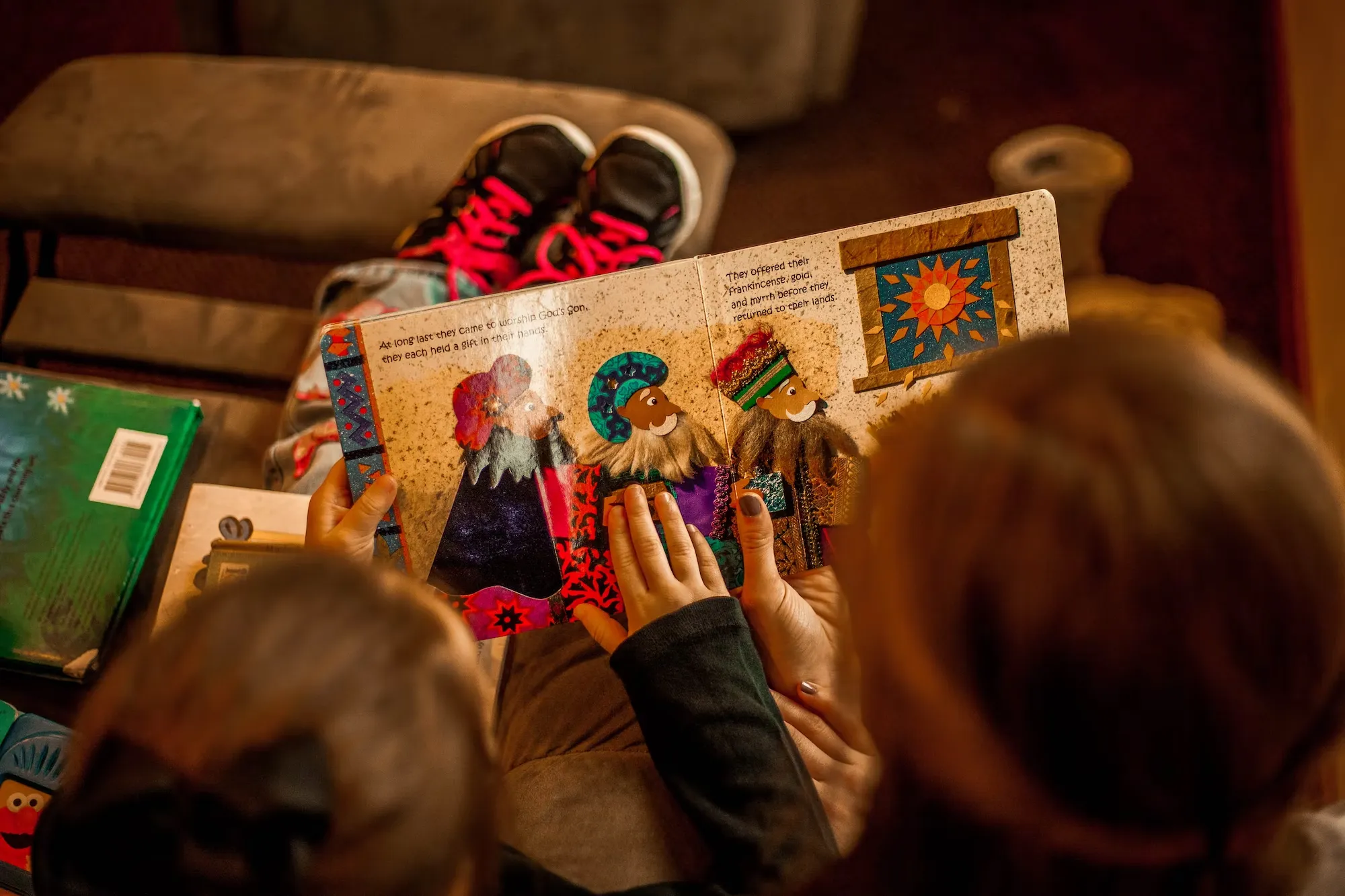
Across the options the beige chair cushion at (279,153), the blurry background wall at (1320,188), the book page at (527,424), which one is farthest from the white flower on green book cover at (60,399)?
the blurry background wall at (1320,188)

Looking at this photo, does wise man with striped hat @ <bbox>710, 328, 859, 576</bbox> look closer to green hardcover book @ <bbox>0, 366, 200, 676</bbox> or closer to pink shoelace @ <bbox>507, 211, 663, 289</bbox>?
pink shoelace @ <bbox>507, 211, 663, 289</bbox>

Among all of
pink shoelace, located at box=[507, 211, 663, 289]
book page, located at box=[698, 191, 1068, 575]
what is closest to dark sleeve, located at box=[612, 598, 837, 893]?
book page, located at box=[698, 191, 1068, 575]

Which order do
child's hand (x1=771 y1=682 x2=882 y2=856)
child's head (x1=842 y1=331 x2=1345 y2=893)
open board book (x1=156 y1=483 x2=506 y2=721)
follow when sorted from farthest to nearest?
1. open board book (x1=156 y1=483 x2=506 y2=721)
2. child's hand (x1=771 y1=682 x2=882 y2=856)
3. child's head (x1=842 y1=331 x2=1345 y2=893)

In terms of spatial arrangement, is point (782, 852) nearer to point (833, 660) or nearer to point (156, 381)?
point (833, 660)

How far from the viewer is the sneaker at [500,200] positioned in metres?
1.06

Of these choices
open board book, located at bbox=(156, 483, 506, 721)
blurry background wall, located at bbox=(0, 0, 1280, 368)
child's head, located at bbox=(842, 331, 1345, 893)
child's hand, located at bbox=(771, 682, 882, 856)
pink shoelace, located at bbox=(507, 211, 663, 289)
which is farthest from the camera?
blurry background wall, located at bbox=(0, 0, 1280, 368)

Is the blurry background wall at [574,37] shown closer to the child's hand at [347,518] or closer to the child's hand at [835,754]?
the child's hand at [347,518]

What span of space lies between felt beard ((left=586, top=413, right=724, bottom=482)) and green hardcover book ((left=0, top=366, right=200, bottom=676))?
0.47m

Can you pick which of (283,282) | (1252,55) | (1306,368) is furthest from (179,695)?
(1252,55)

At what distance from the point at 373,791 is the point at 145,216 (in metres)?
0.96

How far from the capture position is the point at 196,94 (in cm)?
116

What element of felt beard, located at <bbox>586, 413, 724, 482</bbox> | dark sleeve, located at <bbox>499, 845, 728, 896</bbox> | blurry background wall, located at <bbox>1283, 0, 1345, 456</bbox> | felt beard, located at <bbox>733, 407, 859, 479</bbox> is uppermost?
blurry background wall, located at <bbox>1283, 0, 1345, 456</bbox>

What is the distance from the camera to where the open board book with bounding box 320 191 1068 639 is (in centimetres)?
72

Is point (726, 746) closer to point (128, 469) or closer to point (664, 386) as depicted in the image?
point (664, 386)
